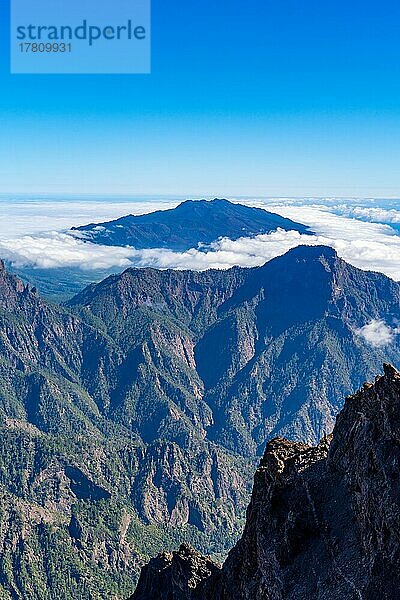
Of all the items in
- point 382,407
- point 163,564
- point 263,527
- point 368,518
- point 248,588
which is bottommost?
point 163,564

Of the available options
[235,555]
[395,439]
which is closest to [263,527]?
[235,555]

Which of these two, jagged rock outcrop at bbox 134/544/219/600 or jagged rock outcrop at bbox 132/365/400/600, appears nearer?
jagged rock outcrop at bbox 132/365/400/600

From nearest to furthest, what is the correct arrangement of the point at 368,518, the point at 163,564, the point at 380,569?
the point at 380,569, the point at 368,518, the point at 163,564

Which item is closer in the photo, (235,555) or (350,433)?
(350,433)

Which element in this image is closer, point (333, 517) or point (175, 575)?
point (333, 517)

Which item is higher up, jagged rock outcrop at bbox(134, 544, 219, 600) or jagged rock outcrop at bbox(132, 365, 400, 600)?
jagged rock outcrop at bbox(132, 365, 400, 600)

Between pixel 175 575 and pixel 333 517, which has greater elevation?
pixel 333 517

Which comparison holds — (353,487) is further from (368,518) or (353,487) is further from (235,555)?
(235,555)

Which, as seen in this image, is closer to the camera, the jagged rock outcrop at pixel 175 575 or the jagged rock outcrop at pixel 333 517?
the jagged rock outcrop at pixel 333 517
